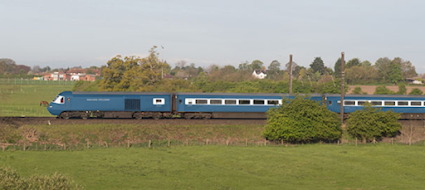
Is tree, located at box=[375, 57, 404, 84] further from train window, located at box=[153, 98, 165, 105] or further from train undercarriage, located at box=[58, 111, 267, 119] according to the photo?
train window, located at box=[153, 98, 165, 105]

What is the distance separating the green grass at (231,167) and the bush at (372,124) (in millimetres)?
3991

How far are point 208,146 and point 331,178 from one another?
1420cm

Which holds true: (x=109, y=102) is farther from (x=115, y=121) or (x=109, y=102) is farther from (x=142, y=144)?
(x=142, y=144)

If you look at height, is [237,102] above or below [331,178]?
above

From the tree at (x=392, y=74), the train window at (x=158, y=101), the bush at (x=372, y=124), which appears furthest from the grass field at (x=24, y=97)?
the tree at (x=392, y=74)

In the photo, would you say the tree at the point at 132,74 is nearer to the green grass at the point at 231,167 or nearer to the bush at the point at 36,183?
the green grass at the point at 231,167

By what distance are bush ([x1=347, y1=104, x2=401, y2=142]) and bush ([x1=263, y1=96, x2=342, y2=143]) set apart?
169cm

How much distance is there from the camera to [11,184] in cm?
1798

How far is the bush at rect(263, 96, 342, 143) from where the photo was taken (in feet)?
142

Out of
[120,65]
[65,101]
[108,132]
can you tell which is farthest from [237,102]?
[120,65]

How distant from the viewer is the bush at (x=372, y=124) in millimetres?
44906

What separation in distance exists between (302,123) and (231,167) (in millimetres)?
13782

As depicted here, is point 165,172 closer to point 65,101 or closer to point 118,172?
point 118,172

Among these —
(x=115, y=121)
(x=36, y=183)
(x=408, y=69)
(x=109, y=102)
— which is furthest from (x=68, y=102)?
(x=408, y=69)
